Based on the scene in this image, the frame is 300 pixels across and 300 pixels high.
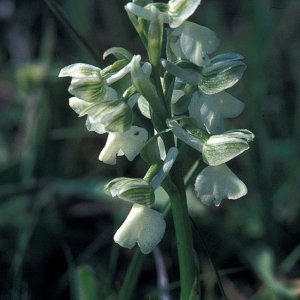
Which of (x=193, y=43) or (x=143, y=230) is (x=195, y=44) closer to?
(x=193, y=43)

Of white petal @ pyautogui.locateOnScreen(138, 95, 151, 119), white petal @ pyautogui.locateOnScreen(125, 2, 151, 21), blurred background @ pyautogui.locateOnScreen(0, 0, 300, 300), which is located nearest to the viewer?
white petal @ pyautogui.locateOnScreen(125, 2, 151, 21)

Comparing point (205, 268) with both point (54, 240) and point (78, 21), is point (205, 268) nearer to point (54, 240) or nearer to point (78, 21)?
point (54, 240)

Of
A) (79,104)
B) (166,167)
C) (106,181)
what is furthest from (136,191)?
(106,181)

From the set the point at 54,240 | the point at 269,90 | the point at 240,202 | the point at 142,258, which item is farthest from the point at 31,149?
the point at 142,258

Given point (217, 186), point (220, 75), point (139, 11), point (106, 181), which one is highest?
point (139, 11)

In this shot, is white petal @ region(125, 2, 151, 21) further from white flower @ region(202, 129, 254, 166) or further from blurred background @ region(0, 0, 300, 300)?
blurred background @ region(0, 0, 300, 300)

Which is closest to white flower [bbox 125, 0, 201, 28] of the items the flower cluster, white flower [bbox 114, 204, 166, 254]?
the flower cluster
